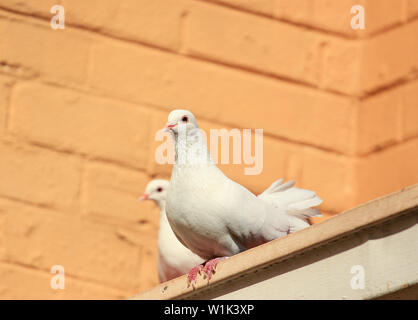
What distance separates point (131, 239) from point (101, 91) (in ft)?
1.98

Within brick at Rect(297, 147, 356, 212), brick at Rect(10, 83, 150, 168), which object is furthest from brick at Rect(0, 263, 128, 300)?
brick at Rect(297, 147, 356, 212)

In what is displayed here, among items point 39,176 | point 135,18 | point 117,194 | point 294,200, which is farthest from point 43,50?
point 294,200

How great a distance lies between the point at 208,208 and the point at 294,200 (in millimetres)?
495

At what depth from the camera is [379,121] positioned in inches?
159

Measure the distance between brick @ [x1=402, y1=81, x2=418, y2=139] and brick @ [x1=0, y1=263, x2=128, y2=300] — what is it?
1.35 m

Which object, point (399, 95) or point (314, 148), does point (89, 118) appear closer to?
point (314, 148)

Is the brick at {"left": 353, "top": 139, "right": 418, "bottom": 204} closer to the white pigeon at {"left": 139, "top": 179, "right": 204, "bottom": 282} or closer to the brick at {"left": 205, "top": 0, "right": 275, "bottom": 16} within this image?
the brick at {"left": 205, "top": 0, "right": 275, "bottom": 16}

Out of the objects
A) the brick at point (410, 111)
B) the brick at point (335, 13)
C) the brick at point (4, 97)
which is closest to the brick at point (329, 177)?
the brick at point (410, 111)

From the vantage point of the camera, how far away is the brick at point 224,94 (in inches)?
152

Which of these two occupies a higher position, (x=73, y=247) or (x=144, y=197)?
(x=144, y=197)

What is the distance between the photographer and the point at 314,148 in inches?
159

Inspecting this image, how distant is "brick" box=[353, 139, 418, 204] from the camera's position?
380 centimetres

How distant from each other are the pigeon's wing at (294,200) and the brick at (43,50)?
40.0 inches

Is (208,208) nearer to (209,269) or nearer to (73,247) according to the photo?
(209,269)
